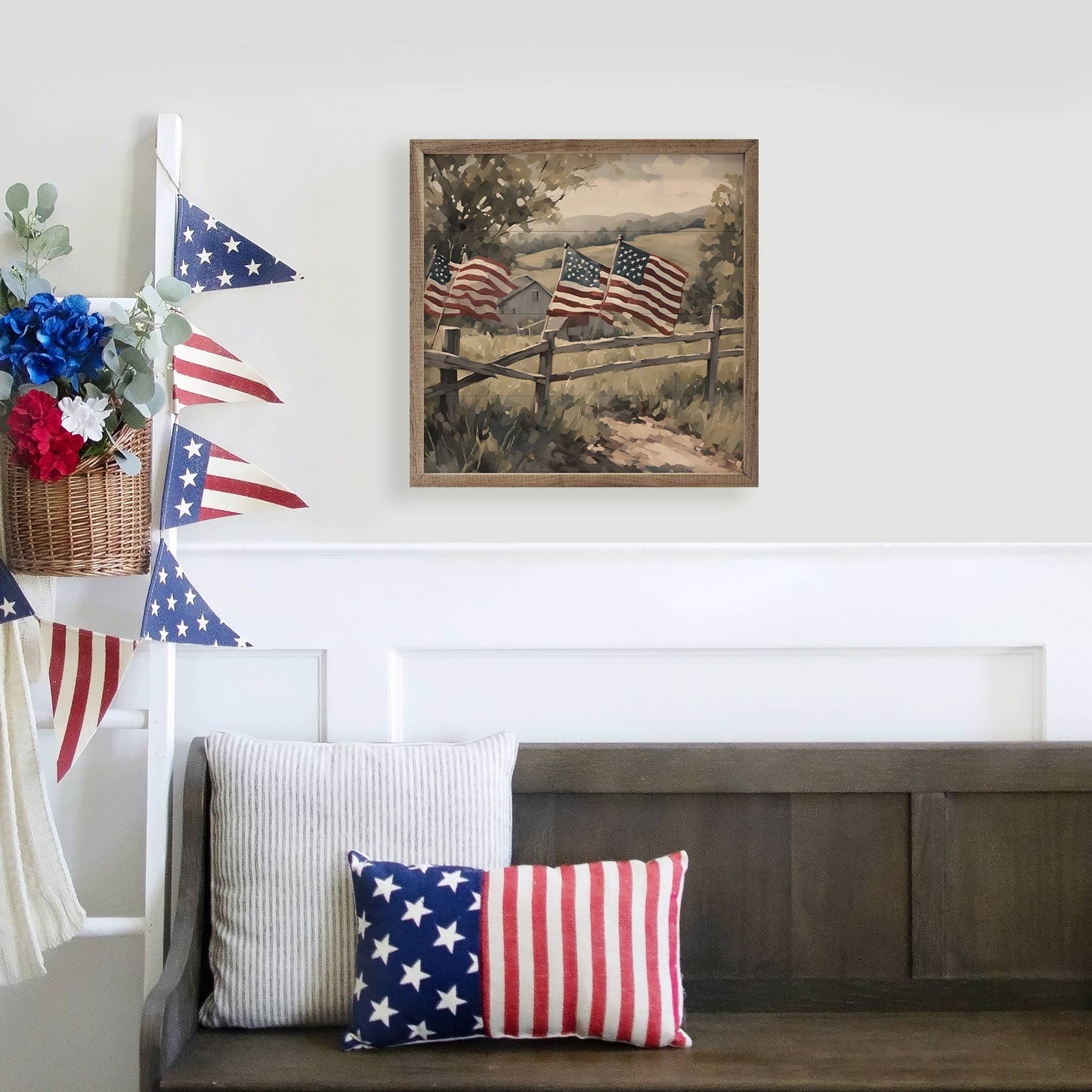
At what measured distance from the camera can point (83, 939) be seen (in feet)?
5.37

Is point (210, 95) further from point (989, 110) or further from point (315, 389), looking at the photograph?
point (989, 110)

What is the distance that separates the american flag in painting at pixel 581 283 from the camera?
5.32 ft

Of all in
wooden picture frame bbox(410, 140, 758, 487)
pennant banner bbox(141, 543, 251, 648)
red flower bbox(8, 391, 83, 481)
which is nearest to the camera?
red flower bbox(8, 391, 83, 481)

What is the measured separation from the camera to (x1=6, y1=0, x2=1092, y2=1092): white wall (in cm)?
162

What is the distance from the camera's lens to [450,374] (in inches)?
64.0

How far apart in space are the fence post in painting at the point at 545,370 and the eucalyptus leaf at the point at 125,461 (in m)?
0.64

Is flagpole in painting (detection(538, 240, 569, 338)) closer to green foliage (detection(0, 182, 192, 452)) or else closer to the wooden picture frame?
the wooden picture frame

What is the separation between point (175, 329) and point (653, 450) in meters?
0.79

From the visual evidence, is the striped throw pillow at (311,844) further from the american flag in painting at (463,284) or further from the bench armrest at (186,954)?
the american flag in painting at (463,284)

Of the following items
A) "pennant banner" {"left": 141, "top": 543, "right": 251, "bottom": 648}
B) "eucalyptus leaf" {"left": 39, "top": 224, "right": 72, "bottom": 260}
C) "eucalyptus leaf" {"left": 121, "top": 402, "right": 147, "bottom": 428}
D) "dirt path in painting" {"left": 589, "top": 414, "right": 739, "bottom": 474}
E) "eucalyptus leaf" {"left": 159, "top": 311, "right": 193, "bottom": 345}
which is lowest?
"pennant banner" {"left": 141, "top": 543, "right": 251, "bottom": 648}

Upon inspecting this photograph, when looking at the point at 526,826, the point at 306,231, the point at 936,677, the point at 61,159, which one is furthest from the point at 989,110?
the point at 61,159

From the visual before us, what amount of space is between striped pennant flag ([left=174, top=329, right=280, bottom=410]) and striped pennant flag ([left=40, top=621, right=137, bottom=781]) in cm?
41

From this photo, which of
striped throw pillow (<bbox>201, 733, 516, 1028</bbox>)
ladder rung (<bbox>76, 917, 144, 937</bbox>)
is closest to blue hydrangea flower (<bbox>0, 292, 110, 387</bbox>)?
striped throw pillow (<bbox>201, 733, 516, 1028</bbox>)

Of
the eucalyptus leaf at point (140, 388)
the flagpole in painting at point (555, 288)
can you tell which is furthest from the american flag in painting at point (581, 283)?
the eucalyptus leaf at point (140, 388)
